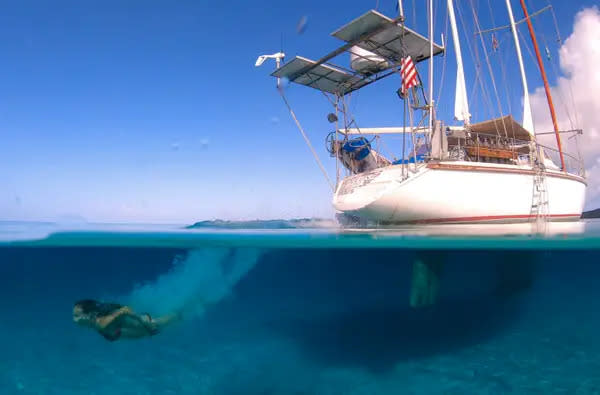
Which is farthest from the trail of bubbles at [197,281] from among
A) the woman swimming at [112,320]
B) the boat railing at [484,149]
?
the boat railing at [484,149]

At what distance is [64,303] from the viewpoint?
2156 centimetres

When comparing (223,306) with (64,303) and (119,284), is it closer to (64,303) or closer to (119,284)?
(119,284)

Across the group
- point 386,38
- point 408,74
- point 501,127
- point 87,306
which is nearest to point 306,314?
point 87,306

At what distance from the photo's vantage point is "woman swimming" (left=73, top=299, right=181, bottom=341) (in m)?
8.75

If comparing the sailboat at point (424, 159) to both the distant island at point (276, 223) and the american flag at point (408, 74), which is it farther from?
the distant island at point (276, 223)

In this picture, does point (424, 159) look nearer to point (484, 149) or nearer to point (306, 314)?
point (484, 149)

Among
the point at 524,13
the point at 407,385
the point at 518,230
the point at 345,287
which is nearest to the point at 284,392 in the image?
the point at 407,385

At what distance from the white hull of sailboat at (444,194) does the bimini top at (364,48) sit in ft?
13.6

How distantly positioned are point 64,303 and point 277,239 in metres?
17.4

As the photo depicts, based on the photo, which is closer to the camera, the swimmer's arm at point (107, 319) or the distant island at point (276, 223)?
the swimmer's arm at point (107, 319)

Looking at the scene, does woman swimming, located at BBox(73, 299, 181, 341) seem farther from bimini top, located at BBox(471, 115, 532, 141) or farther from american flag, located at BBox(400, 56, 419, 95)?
bimini top, located at BBox(471, 115, 532, 141)

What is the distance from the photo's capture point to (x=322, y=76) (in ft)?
47.3

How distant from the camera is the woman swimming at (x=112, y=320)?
875cm

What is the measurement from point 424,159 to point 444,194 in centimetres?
140
